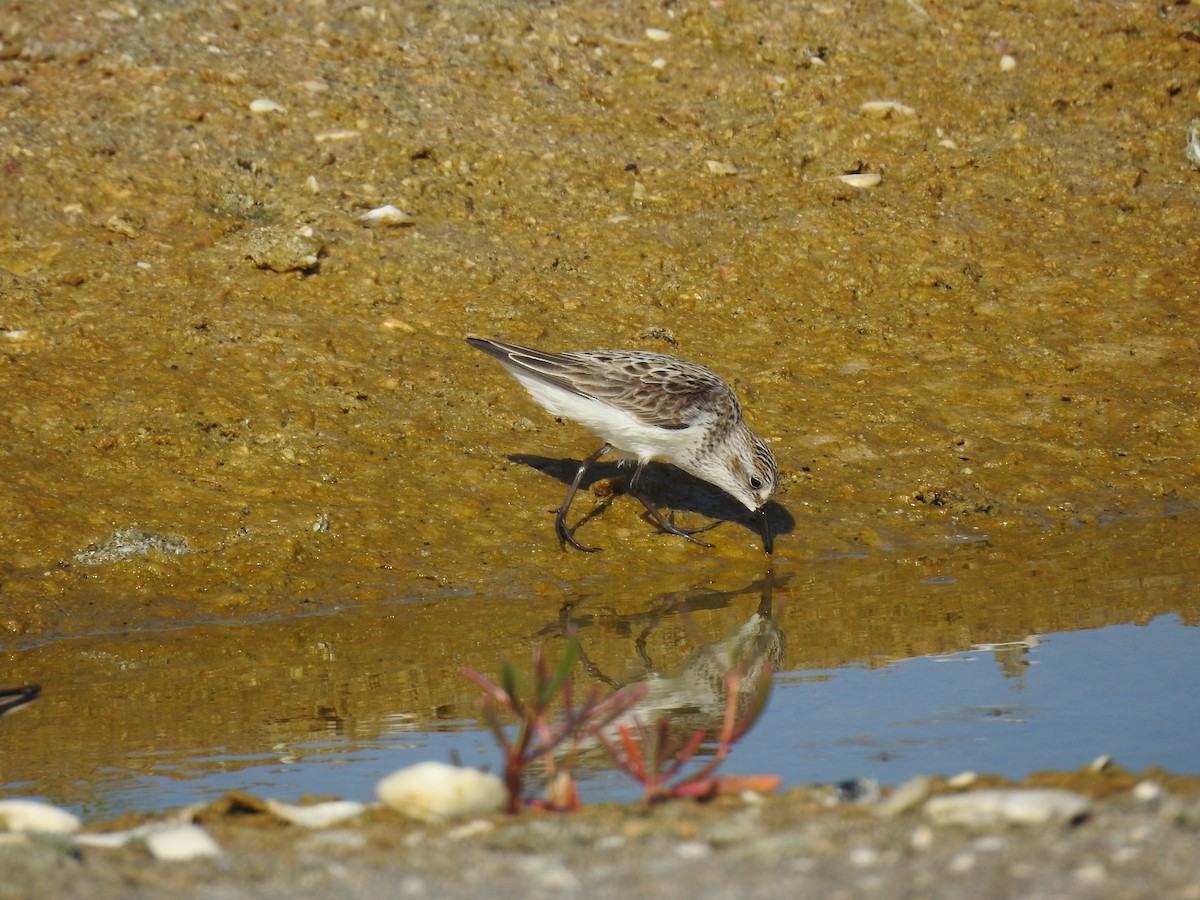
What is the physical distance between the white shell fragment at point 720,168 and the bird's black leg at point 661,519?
3599 mm

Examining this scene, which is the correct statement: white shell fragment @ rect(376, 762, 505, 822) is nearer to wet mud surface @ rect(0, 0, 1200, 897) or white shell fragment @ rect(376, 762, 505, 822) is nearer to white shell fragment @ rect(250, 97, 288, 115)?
wet mud surface @ rect(0, 0, 1200, 897)

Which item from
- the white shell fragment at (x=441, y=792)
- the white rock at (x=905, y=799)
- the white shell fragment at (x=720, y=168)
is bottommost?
the white shell fragment at (x=441, y=792)

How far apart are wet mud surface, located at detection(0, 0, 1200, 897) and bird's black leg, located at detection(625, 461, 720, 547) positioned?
0.26 ft

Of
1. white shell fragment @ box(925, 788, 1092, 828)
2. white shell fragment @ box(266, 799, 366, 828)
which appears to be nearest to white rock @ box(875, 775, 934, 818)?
white shell fragment @ box(925, 788, 1092, 828)

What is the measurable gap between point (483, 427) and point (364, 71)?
4465mm

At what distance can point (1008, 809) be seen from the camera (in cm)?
421

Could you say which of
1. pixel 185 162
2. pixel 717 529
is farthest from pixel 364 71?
pixel 717 529

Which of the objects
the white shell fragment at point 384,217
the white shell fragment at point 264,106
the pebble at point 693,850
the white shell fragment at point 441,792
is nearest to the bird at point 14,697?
the white shell fragment at point 441,792

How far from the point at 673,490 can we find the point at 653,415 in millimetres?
1091

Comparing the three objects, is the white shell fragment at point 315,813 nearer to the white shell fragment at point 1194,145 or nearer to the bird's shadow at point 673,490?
the bird's shadow at point 673,490

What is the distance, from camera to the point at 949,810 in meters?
4.24

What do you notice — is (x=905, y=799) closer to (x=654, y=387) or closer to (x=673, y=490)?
(x=654, y=387)

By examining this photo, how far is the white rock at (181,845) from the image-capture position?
4.20 metres

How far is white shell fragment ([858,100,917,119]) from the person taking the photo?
13148 mm
